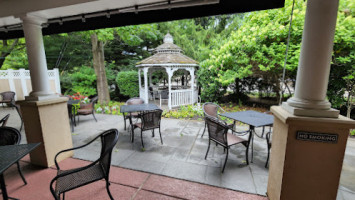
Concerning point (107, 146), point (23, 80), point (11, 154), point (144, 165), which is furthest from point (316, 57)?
point (23, 80)

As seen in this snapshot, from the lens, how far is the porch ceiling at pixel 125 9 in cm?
245

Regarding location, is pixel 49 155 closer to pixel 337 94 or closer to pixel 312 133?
pixel 312 133

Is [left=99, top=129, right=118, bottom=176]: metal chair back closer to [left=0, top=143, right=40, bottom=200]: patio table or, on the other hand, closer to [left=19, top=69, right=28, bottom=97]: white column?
[left=0, top=143, right=40, bottom=200]: patio table

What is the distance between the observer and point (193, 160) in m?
3.08

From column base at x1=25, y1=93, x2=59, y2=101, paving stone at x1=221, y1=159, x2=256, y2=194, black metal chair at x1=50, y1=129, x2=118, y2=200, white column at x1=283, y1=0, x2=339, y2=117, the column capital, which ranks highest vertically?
the column capital

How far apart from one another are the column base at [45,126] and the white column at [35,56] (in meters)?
0.17

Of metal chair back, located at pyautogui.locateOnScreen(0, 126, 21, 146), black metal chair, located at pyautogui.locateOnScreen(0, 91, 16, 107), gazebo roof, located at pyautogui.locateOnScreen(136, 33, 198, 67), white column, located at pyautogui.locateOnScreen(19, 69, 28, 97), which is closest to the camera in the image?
metal chair back, located at pyautogui.locateOnScreen(0, 126, 21, 146)

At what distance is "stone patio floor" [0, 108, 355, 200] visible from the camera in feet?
8.07

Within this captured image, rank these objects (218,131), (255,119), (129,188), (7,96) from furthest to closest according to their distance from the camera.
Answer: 1. (7,96)
2. (255,119)
3. (218,131)
4. (129,188)

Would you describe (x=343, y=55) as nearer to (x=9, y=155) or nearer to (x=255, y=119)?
(x=255, y=119)

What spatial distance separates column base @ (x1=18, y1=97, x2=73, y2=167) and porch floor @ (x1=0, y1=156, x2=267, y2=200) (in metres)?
0.29

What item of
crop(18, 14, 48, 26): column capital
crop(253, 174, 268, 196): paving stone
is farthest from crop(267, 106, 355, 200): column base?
crop(18, 14, 48, 26): column capital

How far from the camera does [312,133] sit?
5.21 feet

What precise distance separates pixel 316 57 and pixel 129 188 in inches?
111
